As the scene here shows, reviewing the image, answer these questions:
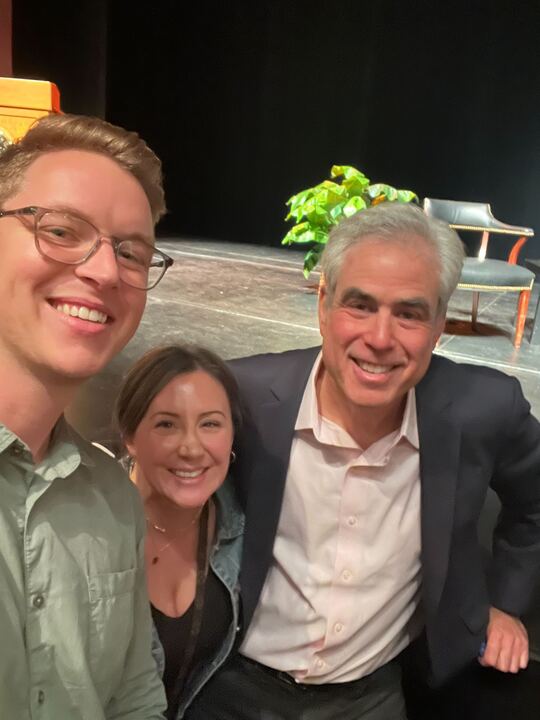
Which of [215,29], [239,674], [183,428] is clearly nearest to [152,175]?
[183,428]

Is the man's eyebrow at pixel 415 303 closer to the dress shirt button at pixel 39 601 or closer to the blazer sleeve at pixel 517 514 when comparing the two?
the blazer sleeve at pixel 517 514

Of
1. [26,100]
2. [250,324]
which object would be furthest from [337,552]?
[250,324]

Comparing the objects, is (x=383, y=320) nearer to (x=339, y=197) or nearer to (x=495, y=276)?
(x=495, y=276)

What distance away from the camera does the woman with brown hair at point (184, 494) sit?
1.32 metres

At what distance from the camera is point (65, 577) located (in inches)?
34.3

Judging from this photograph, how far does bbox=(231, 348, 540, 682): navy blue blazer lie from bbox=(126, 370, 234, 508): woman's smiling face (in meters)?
0.13

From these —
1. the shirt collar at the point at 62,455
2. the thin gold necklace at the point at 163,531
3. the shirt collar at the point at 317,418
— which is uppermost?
the shirt collar at the point at 62,455

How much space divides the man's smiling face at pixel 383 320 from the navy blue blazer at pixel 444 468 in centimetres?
12

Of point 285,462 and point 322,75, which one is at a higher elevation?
point 322,75

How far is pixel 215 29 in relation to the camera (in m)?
10.2

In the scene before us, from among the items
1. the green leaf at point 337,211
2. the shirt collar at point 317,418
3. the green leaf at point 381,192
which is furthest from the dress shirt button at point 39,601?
the green leaf at point 381,192

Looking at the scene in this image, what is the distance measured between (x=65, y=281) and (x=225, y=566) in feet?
2.58

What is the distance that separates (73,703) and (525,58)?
8.86 m

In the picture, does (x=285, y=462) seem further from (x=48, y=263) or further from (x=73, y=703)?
(x=48, y=263)
